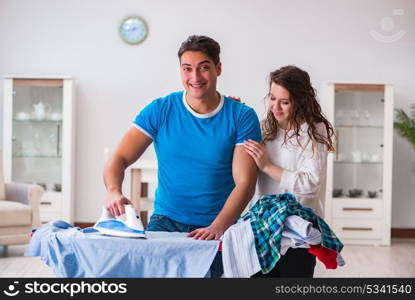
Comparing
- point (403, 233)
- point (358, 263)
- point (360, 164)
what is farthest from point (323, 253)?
point (403, 233)

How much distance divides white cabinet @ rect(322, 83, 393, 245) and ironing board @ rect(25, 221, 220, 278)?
4.74 meters

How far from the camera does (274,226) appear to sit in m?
2.04

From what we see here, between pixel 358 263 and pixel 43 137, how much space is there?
323cm

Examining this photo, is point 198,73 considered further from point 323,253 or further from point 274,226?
point 323,253

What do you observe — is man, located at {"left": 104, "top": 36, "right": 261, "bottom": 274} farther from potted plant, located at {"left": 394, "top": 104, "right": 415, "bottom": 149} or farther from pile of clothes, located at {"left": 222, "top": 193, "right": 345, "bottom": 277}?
potted plant, located at {"left": 394, "top": 104, "right": 415, "bottom": 149}

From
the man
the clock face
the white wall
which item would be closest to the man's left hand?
the man

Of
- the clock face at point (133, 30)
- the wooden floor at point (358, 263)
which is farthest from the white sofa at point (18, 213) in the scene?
the clock face at point (133, 30)

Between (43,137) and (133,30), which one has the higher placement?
(133,30)

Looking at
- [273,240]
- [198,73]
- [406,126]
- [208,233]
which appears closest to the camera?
[273,240]

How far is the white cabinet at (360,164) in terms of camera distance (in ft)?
21.9

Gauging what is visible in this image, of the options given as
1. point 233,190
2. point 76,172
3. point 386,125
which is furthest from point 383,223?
point 233,190

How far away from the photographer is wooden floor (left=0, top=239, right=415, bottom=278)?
4.91 metres

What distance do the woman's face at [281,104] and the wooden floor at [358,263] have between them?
8.26ft

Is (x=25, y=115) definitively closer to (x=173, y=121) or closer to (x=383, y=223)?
(x=383, y=223)
